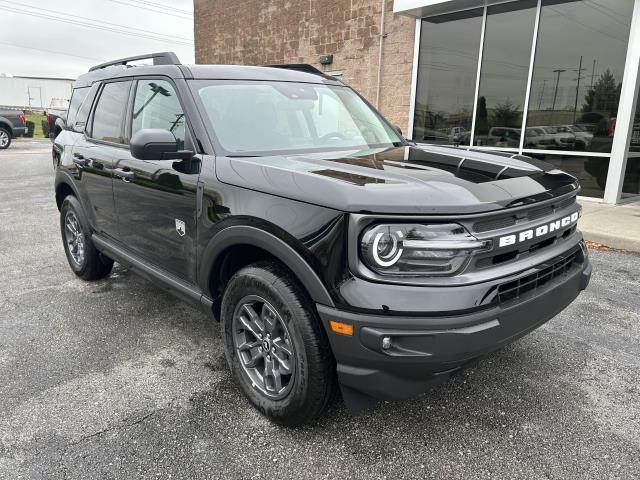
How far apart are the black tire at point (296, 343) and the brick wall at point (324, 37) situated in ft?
31.5

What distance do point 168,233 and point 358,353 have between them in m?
1.64

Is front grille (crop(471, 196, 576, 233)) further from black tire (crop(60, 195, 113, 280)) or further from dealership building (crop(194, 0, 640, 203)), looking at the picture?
dealership building (crop(194, 0, 640, 203))

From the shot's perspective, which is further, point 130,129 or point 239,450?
point 130,129

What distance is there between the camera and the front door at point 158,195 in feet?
9.61

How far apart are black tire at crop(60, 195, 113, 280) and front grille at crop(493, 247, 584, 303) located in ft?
11.8

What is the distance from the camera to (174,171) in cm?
297

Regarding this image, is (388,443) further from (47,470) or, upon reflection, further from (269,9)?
(269,9)

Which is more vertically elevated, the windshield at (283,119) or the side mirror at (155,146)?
the windshield at (283,119)

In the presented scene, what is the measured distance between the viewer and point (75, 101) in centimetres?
478

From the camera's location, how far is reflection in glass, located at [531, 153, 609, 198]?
8469 mm

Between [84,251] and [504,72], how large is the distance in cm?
828

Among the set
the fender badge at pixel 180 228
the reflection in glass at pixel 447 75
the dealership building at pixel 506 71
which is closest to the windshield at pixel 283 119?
the fender badge at pixel 180 228

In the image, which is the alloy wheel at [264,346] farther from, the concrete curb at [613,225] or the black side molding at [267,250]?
the concrete curb at [613,225]

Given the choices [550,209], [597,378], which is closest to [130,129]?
[550,209]
